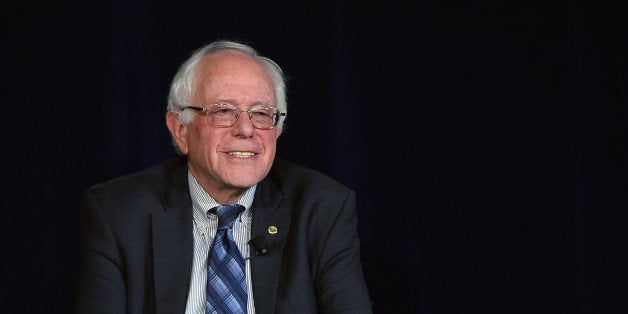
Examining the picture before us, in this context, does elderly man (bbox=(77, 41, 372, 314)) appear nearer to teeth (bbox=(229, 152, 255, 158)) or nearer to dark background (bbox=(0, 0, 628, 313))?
teeth (bbox=(229, 152, 255, 158))

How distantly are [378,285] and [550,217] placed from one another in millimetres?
638

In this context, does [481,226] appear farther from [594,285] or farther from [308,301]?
[308,301]

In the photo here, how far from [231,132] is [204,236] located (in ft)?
1.02

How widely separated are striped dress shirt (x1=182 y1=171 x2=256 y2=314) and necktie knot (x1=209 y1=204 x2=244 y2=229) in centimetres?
3

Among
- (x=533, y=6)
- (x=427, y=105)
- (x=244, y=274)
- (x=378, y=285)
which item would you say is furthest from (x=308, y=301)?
(x=533, y=6)

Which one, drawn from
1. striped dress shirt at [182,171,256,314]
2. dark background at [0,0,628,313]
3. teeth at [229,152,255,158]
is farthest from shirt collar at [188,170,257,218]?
dark background at [0,0,628,313]

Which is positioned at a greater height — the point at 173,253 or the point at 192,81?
the point at 192,81

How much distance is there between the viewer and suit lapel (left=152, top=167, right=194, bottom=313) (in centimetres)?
223

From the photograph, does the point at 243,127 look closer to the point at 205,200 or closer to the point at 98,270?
the point at 205,200

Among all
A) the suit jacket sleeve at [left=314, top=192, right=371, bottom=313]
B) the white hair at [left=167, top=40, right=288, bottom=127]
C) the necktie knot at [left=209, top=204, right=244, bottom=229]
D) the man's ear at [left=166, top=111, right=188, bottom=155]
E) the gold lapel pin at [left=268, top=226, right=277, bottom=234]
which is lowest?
the suit jacket sleeve at [left=314, top=192, right=371, bottom=313]

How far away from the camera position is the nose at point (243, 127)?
2.23 m

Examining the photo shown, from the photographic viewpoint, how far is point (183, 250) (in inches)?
89.7

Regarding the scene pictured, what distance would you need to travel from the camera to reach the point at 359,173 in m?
2.92

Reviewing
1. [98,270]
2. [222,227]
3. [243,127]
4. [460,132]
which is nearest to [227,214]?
[222,227]
